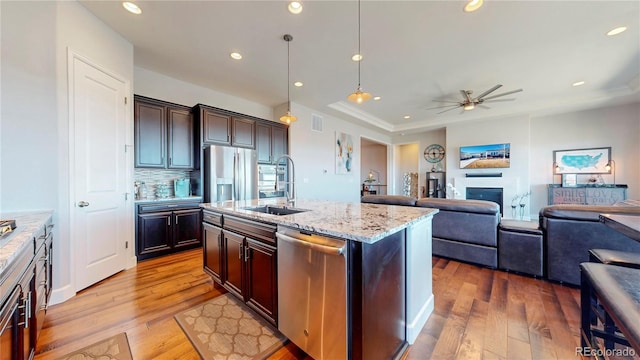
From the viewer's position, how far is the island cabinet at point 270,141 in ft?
15.2

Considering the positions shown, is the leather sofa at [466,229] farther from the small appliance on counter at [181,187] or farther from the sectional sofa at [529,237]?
the small appliance on counter at [181,187]

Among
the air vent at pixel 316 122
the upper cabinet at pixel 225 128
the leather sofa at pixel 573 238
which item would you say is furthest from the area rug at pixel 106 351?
the air vent at pixel 316 122

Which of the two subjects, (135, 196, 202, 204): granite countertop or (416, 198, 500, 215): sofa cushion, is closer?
(416, 198, 500, 215): sofa cushion

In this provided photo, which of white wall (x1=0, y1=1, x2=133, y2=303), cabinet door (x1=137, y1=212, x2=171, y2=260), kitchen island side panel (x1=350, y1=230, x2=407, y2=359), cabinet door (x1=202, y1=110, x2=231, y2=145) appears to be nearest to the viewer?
kitchen island side panel (x1=350, y1=230, x2=407, y2=359)

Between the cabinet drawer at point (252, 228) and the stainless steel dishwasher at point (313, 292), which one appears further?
the cabinet drawer at point (252, 228)

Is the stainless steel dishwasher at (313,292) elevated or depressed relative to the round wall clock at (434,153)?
depressed

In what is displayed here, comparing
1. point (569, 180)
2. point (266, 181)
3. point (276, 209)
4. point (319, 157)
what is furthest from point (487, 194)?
point (276, 209)

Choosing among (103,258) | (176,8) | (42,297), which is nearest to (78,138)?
(103,258)

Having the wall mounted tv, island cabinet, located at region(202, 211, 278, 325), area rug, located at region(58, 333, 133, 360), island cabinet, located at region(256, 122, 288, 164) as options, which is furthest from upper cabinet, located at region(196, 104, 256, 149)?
the wall mounted tv

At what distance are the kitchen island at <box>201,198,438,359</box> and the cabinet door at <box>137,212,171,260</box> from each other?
2.32 meters

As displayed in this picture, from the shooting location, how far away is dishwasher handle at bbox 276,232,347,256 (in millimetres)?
1205

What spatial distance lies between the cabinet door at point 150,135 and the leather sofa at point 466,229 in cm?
369

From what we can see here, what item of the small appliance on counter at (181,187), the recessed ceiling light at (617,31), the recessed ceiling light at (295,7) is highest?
the recessed ceiling light at (617,31)

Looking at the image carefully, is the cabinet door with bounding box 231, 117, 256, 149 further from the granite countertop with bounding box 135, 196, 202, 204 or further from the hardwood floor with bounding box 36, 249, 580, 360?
the hardwood floor with bounding box 36, 249, 580, 360
